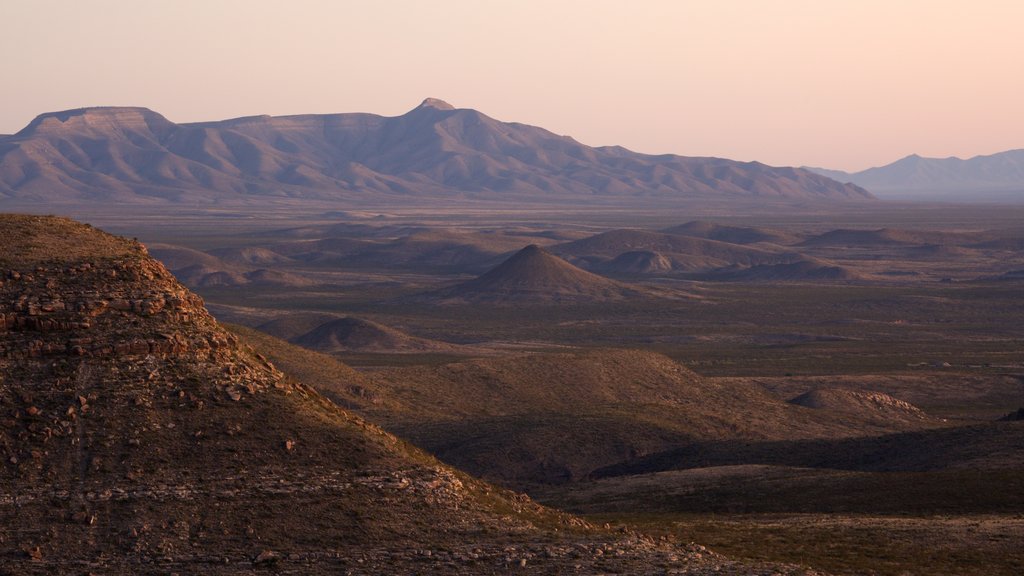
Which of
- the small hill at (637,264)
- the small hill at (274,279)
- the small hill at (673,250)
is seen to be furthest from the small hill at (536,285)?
the small hill at (673,250)

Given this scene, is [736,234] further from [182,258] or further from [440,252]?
[182,258]

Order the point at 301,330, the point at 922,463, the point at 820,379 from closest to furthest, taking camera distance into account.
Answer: the point at 922,463 → the point at 820,379 → the point at 301,330

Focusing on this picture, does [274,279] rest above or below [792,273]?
below

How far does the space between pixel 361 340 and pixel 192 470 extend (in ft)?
193

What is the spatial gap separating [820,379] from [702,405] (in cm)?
1120

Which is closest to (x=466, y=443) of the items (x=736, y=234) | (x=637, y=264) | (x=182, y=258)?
(x=182, y=258)

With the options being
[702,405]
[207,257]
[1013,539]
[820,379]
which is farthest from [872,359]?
[207,257]

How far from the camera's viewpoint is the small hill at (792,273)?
440 feet

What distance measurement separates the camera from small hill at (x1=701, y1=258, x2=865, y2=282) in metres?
134

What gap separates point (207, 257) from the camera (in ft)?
451

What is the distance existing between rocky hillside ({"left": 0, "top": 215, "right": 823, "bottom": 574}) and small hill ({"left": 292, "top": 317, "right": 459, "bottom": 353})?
5434cm

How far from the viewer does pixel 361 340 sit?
81125 millimetres

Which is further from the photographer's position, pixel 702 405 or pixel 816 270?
pixel 816 270

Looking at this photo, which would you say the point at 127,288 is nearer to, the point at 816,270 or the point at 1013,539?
the point at 1013,539
